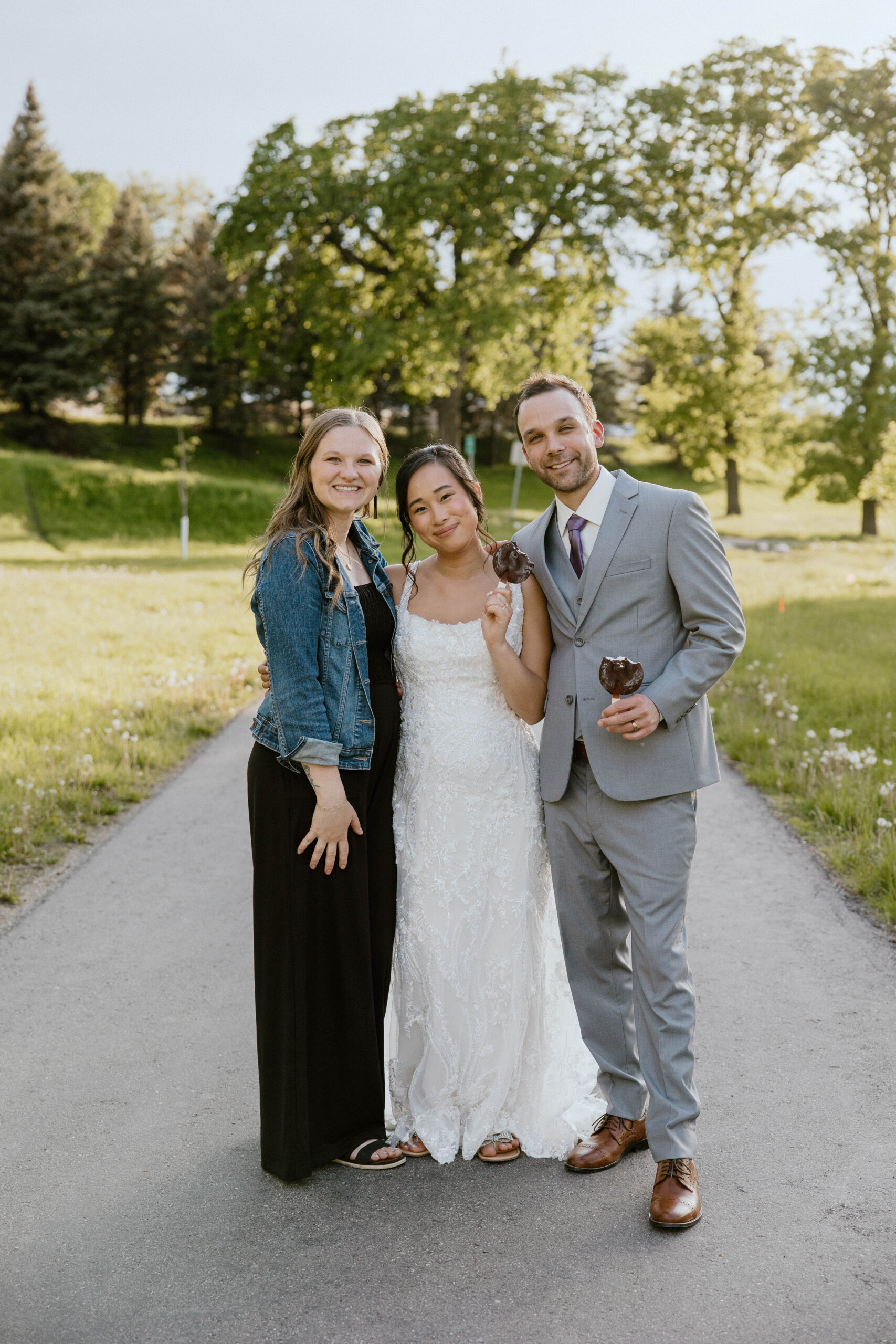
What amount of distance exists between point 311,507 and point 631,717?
131cm

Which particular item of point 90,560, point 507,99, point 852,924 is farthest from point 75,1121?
point 507,99

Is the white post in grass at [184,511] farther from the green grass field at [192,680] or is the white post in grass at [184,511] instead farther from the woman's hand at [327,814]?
the woman's hand at [327,814]

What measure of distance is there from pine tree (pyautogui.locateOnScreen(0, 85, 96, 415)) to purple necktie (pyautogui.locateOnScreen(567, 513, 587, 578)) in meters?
42.1

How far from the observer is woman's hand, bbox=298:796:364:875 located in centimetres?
360

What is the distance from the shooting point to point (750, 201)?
113ft

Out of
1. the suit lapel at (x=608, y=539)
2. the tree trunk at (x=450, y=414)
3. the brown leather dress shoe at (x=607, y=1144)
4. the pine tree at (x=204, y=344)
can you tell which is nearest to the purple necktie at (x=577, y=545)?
the suit lapel at (x=608, y=539)

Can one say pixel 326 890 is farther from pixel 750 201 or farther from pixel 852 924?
pixel 750 201

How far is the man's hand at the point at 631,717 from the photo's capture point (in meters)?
3.44

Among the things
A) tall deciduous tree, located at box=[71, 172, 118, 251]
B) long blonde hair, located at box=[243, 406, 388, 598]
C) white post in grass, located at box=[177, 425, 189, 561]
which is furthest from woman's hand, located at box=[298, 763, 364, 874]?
tall deciduous tree, located at box=[71, 172, 118, 251]

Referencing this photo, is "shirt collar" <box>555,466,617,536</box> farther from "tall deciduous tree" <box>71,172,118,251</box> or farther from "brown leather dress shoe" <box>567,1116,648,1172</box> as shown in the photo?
"tall deciduous tree" <box>71,172,118,251</box>

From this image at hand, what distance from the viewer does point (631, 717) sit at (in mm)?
3449

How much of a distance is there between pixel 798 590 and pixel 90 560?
16.2m

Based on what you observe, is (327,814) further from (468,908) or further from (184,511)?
(184,511)

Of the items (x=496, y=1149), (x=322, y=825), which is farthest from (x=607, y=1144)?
(x=322, y=825)
